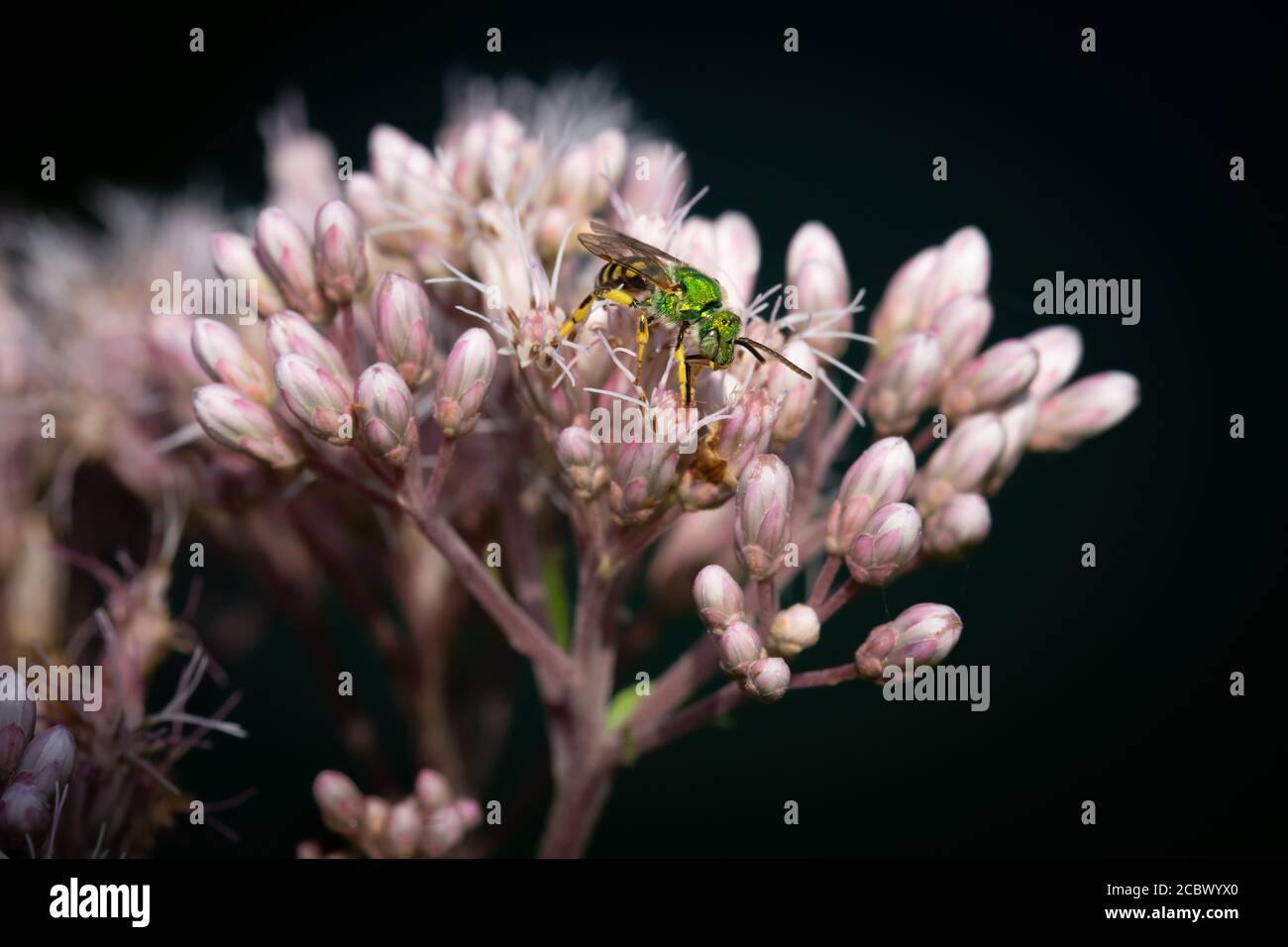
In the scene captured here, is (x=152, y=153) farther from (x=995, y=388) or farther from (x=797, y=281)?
(x=995, y=388)

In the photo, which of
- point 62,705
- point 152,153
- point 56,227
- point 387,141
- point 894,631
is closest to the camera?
point 894,631

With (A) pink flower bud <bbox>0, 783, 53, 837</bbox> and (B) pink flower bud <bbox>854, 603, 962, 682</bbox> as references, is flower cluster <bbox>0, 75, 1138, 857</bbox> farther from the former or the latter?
(A) pink flower bud <bbox>0, 783, 53, 837</bbox>

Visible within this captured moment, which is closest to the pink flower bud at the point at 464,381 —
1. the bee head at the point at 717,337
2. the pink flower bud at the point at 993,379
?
the bee head at the point at 717,337

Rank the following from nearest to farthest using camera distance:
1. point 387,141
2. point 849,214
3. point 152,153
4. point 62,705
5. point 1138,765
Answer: point 62,705 → point 387,141 → point 1138,765 → point 849,214 → point 152,153

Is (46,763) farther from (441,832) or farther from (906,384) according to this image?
(906,384)

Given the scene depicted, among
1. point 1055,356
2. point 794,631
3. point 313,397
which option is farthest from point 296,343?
point 1055,356

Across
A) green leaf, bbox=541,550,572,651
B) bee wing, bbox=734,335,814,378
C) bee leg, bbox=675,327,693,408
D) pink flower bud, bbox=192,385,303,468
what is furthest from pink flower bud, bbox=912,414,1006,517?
pink flower bud, bbox=192,385,303,468
